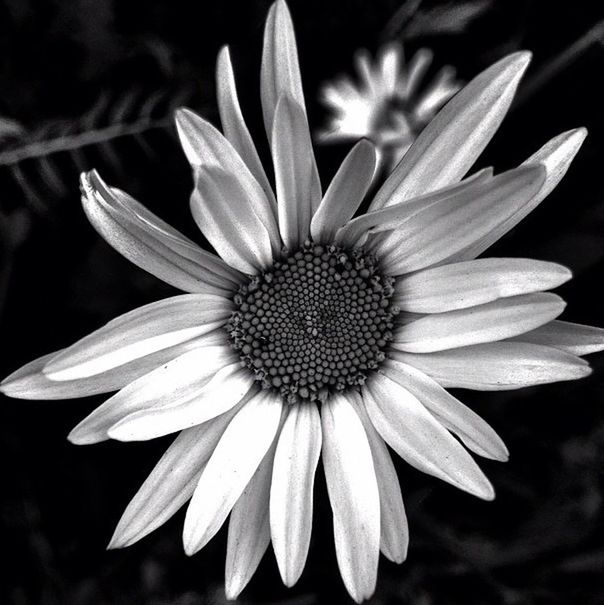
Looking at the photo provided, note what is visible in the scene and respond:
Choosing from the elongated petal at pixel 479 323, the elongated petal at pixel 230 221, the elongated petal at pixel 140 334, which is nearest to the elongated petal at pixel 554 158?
the elongated petal at pixel 479 323

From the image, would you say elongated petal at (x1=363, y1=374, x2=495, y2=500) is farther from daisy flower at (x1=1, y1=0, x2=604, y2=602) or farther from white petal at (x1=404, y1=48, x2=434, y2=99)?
white petal at (x1=404, y1=48, x2=434, y2=99)

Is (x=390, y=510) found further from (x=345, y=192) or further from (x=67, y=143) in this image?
(x=67, y=143)

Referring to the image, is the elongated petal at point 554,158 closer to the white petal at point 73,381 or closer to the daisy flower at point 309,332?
the daisy flower at point 309,332

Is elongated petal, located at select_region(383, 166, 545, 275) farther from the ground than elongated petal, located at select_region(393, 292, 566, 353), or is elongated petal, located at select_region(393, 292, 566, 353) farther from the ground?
elongated petal, located at select_region(383, 166, 545, 275)

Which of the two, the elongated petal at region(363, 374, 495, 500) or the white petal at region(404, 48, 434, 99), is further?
the white petal at region(404, 48, 434, 99)

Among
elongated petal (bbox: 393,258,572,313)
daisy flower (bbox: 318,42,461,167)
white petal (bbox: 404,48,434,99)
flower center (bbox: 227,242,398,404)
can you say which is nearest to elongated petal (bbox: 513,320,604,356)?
elongated petal (bbox: 393,258,572,313)

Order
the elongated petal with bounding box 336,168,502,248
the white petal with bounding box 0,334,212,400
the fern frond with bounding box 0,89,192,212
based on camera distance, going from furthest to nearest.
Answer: the fern frond with bounding box 0,89,192,212
the white petal with bounding box 0,334,212,400
the elongated petal with bounding box 336,168,502,248

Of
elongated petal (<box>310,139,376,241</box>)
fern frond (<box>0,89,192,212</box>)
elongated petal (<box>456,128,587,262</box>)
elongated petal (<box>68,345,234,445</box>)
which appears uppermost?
fern frond (<box>0,89,192,212</box>)
